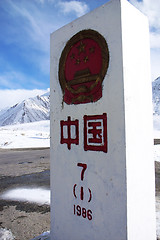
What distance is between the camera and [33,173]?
7594 mm

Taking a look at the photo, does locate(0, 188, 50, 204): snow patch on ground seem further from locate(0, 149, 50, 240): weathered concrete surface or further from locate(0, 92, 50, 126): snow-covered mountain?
locate(0, 92, 50, 126): snow-covered mountain

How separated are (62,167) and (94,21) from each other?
181 centimetres

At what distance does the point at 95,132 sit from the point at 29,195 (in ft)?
11.7

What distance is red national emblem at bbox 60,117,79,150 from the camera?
8.47 ft

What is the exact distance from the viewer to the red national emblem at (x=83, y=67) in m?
2.34

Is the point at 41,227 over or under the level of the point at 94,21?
under

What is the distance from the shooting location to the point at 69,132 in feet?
8.79

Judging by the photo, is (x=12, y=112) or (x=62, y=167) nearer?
(x=62, y=167)

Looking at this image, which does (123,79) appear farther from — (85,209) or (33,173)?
(33,173)

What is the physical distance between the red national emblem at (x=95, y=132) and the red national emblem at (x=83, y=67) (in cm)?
22

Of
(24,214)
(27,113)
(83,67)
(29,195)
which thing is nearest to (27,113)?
(27,113)

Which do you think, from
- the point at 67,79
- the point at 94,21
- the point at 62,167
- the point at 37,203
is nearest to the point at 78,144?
the point at 62,167

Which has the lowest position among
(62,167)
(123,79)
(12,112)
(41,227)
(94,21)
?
(41,227)

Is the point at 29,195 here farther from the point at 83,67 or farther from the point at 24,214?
the point at 83,67
